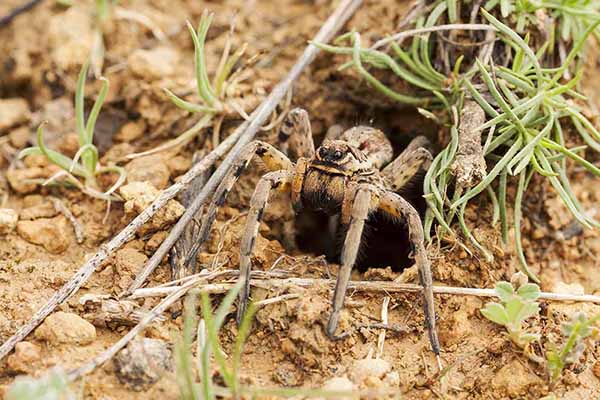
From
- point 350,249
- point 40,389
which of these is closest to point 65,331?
point 40,389

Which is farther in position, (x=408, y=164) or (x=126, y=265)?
(x=408, y=164)

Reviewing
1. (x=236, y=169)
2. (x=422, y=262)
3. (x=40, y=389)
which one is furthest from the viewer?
(x=236, y=169)

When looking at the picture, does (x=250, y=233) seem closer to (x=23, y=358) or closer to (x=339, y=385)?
(x=339, y=385)

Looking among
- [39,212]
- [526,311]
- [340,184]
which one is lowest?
[39,212]

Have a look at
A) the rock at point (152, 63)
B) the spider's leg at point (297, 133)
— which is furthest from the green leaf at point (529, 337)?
the rock at point (152, 63)

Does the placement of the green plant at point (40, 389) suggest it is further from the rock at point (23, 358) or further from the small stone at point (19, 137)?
the small stone at point (19, 137)

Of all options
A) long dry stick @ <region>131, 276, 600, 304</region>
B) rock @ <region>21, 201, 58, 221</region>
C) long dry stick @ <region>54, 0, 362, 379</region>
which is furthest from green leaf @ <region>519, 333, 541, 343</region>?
rock @ <region>21, 201, 58, 221</region>

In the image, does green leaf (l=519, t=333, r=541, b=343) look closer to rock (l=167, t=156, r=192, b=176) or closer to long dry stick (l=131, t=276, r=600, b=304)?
long dry stick (l=131, t=276, r=600, b=304)

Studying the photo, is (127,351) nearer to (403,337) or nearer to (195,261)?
(195,261)
